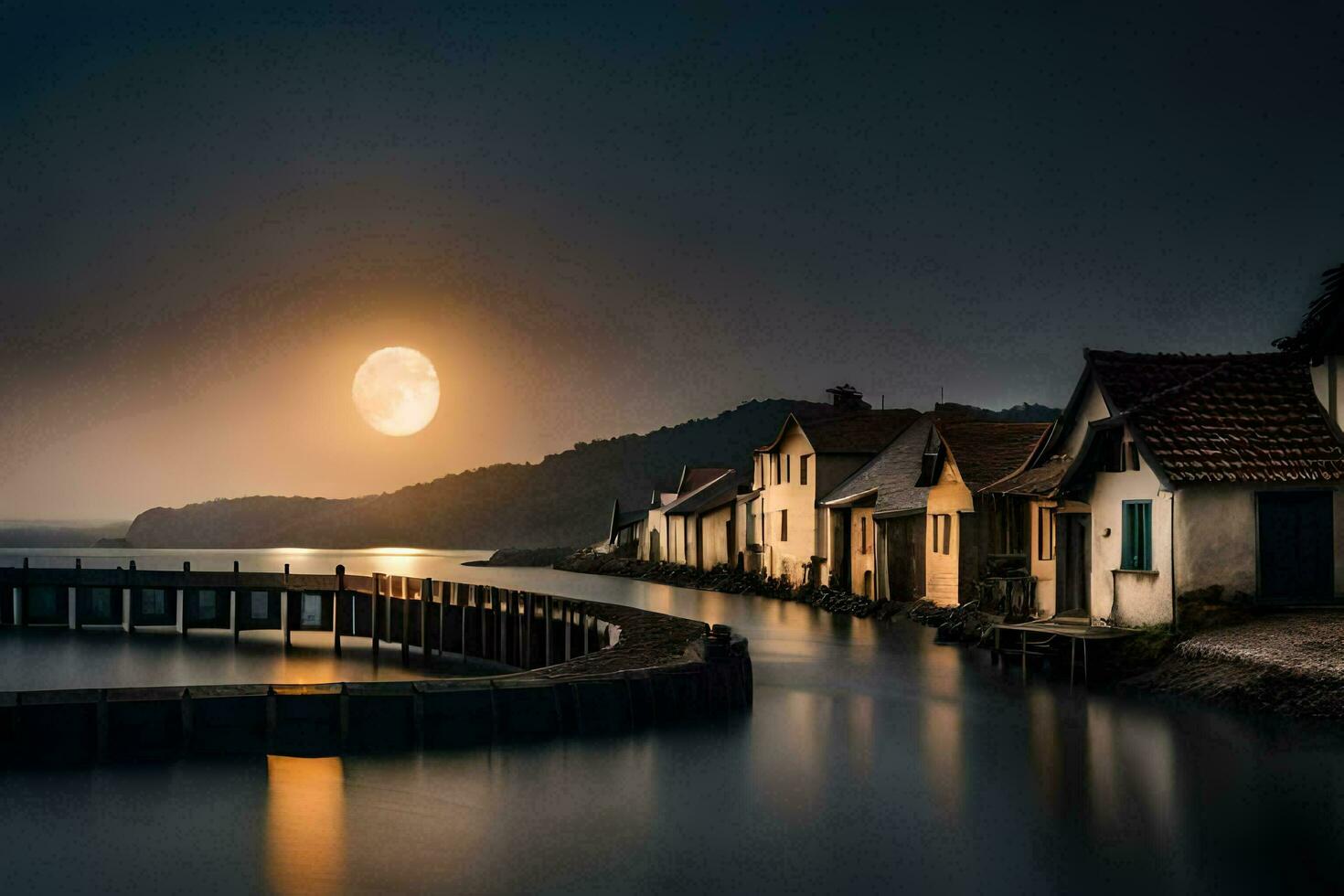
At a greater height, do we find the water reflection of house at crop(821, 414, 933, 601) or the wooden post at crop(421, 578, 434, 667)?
the water reflection of house at crop(821, 414, 933, 601)

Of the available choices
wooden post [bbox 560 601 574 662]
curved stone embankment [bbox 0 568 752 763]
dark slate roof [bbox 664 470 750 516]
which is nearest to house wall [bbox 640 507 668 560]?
dark slate roof [bbox 664 470 750 516]

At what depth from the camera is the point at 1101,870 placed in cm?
1307

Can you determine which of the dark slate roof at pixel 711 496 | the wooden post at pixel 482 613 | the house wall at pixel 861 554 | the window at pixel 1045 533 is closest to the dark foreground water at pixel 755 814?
the window at pixel 1045 533

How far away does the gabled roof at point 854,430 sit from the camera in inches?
2191

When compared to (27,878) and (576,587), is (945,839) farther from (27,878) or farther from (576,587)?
(576,587)

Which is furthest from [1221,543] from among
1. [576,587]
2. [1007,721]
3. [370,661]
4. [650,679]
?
[576,587]

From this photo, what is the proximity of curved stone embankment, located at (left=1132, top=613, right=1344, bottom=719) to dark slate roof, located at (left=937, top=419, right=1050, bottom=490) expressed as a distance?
51.5ft

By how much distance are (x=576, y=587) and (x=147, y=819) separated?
5348cm

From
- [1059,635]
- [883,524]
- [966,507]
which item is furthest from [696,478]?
[1059,635]

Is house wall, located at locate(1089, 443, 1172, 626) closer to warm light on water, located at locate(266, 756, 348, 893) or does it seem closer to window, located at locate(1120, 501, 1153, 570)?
window, located at locate(1120, 501, 1153, 570)

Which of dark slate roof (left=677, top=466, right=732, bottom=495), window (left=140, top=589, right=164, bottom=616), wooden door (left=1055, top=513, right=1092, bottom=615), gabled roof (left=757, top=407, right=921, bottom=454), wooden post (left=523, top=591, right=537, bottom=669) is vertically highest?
gabled roof (left=757, top=407, right=921, bottom=454)

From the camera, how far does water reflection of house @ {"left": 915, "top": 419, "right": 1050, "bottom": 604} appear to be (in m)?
39.4

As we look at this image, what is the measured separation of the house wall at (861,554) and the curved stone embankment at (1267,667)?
2359 centimetres

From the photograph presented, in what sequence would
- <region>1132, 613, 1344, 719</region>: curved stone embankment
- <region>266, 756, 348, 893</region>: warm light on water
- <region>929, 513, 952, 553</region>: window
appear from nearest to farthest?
<region>266, 756, 348, 893</region>: warm light on water → <region>1132, 613, 1344, 719</region>: curved stone embankment → <region>929, 513, 952, 553</region>: window
